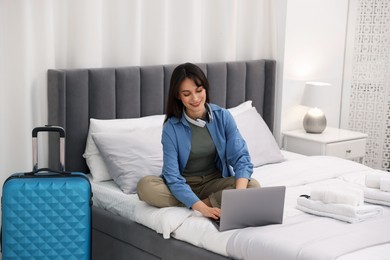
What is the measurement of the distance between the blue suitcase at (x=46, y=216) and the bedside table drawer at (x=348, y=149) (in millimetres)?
1948

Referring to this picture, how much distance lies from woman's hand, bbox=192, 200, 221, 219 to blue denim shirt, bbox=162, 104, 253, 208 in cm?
3

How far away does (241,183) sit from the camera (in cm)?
335

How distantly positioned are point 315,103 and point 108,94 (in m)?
1.51

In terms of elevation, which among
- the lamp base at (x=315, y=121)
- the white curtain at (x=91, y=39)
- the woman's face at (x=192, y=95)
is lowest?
the lamp base at (x=315, y=121)

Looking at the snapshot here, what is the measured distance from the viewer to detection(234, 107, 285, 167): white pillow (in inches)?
165

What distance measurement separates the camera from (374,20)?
5.00 m

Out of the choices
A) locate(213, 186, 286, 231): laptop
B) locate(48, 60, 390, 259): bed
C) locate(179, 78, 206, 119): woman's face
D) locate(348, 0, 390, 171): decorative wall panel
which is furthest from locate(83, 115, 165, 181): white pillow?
locate(348, 0, 390, 171): decorative wall panel

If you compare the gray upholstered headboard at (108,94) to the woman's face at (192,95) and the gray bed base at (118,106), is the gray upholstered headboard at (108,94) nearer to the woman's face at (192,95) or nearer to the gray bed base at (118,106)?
the gray bed base at (118,106)

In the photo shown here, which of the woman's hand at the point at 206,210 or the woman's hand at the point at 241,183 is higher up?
the woman's hand at the point at 241,183

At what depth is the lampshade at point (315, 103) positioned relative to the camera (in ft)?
15.5

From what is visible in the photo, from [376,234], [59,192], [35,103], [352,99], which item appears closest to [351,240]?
[376,234]

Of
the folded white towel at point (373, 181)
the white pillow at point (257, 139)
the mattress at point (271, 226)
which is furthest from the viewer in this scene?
the white pillow at point (257, 139)

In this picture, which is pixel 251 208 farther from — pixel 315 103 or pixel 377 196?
pixel 315 103

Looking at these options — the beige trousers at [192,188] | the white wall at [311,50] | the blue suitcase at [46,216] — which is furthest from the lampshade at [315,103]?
the blue suitcase at [46,216]
